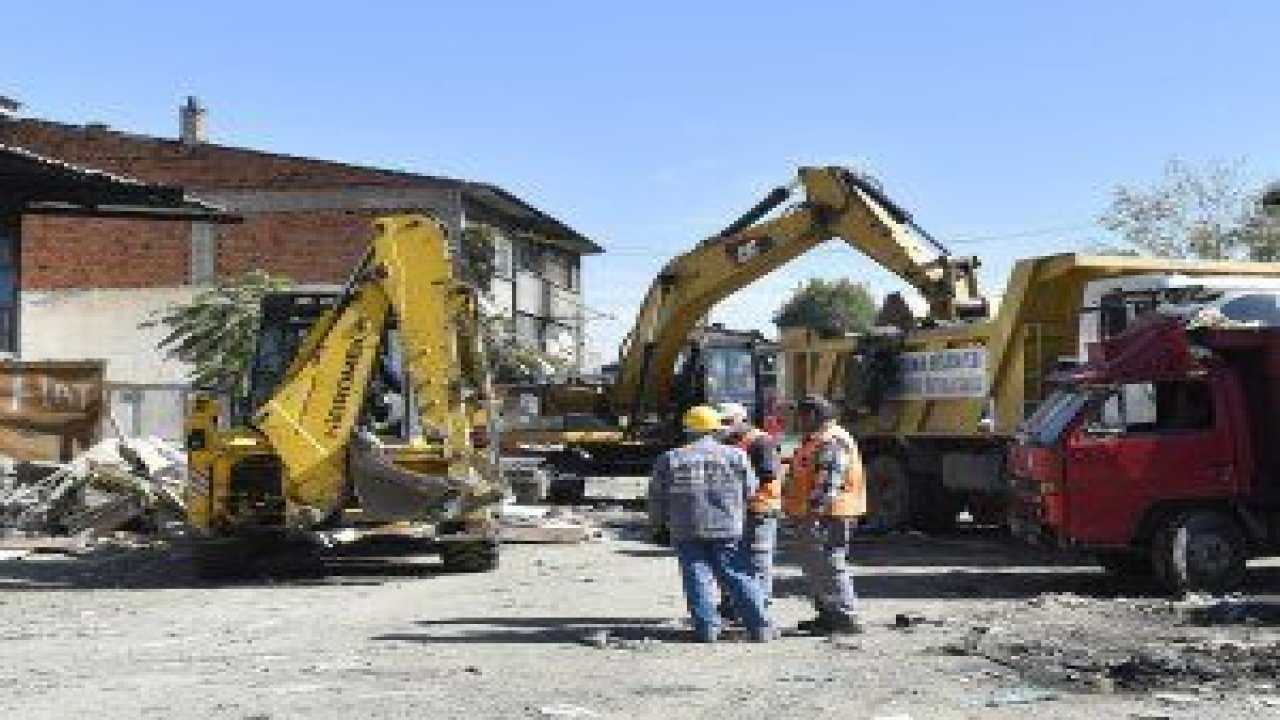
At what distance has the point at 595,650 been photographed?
11.4 m

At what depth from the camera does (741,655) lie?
11.0 metres

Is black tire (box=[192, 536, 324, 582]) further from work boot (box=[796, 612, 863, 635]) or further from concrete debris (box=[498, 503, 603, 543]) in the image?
work boot (box=[796, 612, 863, 635])

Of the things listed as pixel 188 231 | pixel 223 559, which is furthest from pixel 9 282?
Answer: pixel 188 231

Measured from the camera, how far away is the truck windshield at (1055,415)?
1493 cm

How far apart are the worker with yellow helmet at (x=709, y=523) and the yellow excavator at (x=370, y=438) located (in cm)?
432

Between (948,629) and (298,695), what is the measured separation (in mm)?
4859

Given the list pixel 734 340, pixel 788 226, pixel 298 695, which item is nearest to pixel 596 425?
pixel 734 340

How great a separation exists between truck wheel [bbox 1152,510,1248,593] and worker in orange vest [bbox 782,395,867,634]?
10.9 feet

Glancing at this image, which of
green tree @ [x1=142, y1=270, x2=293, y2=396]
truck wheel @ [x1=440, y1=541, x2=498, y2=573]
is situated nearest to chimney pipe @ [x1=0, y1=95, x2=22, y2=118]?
green tree @ [x1=142, y1=270, x2=293, y2=396]

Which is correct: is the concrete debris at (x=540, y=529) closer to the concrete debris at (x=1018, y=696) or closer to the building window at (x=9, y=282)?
the building window at (x=9, y=282)

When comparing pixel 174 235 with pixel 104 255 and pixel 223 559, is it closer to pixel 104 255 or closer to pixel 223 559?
pixel 104 255

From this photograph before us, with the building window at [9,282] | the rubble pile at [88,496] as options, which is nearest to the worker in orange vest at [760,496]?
the rubble pile at [88,496]

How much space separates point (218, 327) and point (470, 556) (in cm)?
2668

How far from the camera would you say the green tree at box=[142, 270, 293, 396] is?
40.5 meters
